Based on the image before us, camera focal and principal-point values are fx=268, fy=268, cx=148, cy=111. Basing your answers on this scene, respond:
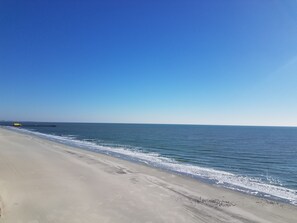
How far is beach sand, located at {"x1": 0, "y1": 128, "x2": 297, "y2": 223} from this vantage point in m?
11.2

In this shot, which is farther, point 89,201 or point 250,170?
point 250,170

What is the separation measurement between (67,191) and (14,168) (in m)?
8.39

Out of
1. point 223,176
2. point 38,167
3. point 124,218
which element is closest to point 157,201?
point 124,218

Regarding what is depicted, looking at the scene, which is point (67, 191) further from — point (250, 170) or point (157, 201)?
point (250, 170)

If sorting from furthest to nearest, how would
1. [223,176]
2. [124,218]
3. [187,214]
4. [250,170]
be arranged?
[250,170], [223,176], [187,214], [124,218]

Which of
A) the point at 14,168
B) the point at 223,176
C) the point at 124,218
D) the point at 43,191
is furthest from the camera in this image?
the point at 223,176

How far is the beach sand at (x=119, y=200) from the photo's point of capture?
36.8 ft

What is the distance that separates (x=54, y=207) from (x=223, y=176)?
589 inches

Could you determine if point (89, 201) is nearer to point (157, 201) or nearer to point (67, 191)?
point (67, 191)

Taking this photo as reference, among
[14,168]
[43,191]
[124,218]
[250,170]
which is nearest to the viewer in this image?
[124,218]

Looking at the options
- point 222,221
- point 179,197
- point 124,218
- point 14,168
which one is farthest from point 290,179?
point 14,168

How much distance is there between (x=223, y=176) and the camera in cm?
2253

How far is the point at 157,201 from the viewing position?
539 inches

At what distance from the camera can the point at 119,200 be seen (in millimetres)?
13578
